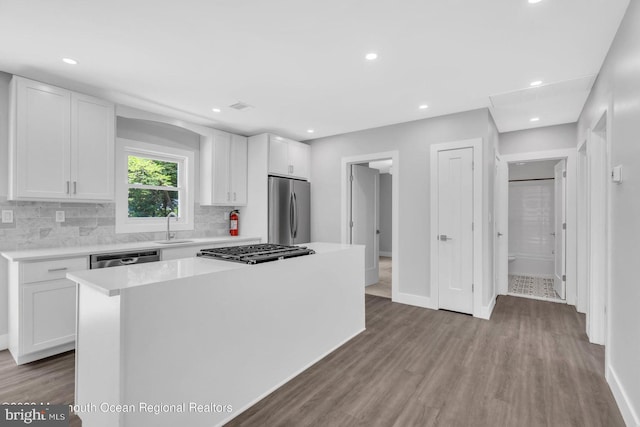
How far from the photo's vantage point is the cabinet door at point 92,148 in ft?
9.83

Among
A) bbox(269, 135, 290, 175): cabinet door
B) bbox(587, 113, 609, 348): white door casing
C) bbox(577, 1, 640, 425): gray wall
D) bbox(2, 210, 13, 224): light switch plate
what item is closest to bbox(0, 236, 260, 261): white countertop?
bbox(2, 210, 13, 224): light switch plate

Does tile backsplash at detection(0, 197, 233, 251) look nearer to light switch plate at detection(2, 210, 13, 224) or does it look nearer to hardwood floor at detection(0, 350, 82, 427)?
light switch plate at detection(2, 210, 13, 224)

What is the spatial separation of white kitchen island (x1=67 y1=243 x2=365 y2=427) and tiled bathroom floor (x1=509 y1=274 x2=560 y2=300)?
4.10 m

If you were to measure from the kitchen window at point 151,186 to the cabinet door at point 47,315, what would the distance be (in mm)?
1070

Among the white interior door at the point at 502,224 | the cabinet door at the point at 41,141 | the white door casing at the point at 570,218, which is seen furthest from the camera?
the white interior door at the point at 502,224

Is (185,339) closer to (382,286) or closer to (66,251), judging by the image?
(66,251)

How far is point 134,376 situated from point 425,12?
2550 millimetres

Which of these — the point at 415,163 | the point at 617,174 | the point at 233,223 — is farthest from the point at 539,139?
the point at 233,223

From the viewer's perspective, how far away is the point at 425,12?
76.2 inches

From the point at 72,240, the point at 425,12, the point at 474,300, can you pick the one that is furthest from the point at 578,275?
the point at 72,240

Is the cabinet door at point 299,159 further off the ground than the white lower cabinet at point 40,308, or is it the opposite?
the cabinet door at point 299,159

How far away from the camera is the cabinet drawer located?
2520 millimetres

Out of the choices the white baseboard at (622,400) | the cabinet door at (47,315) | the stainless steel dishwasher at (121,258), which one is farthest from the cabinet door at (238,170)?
the white baseboard at (622,400)

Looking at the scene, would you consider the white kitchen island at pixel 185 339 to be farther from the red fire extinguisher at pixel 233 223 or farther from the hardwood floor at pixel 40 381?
the red fire extinguisher at pixel 233 223
